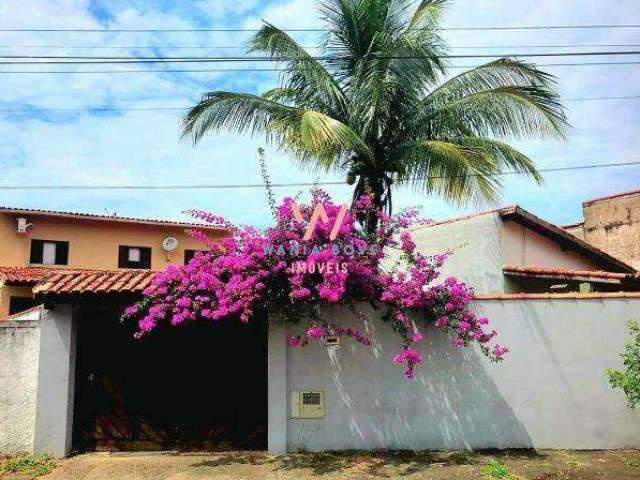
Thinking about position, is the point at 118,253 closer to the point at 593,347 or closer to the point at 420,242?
the point at 420,242

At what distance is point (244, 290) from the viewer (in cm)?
722

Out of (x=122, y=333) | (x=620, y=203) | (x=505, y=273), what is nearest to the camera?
(x=122, y=333)

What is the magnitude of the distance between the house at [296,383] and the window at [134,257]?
16.5 metres

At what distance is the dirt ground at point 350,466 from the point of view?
22.5 feet

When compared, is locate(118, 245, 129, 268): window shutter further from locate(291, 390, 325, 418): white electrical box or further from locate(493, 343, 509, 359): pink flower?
locate(493, 343, 509, 359): pink flower

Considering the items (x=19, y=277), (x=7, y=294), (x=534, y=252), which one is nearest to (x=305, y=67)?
(x=534, y=252)

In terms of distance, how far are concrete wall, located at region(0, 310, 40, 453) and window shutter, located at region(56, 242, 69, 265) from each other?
1619cm

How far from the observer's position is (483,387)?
7996mm

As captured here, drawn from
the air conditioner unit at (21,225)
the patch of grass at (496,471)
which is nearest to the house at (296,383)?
the patch of grass at (496,471)

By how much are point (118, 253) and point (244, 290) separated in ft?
60.8

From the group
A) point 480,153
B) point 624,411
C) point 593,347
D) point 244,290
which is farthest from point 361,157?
point 624,411

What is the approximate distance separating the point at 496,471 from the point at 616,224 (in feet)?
43.5

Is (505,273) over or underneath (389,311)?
→ over

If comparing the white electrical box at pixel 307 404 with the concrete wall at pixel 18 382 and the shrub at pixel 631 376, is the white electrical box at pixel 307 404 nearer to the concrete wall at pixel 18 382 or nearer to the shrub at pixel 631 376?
the concrete wall at pixel 18 382
